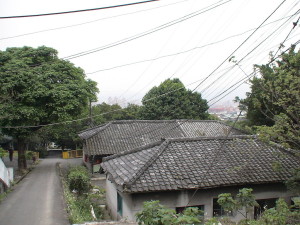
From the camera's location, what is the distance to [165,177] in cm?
1058

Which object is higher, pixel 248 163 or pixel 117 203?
pixel 248 163

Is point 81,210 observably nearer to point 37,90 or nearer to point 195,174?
point 195,174

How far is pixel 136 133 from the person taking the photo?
28.0 metres

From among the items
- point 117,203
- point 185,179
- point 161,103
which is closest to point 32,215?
point 117,203

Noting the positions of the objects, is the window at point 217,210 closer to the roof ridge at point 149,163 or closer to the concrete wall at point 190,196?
the concrete wall at point 190,196

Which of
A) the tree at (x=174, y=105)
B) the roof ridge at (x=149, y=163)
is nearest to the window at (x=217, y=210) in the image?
the roof ridge at (x=149, y=163)

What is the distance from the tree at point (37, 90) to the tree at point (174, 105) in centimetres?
1369

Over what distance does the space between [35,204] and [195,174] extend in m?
9.54

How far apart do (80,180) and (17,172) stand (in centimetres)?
1199

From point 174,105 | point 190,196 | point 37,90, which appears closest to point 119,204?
point 190,196

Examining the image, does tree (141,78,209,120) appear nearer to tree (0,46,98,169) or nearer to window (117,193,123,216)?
tree (0,46,98,169)

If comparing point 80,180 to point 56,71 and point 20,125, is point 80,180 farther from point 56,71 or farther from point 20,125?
point 56,71

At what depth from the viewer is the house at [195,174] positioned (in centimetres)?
Result: 1026

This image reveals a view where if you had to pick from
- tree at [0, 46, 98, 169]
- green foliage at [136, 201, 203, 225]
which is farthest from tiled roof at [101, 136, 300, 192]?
tree at [0, 46, 98, 169]
